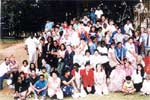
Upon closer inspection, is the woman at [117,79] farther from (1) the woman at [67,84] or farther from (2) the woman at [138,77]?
(1) the woman at [67,84]

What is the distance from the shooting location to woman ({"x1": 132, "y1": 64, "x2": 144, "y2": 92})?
43.3ft

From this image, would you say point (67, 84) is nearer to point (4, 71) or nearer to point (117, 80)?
point (117, 80)

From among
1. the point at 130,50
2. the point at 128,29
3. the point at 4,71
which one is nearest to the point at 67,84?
the point at 4,71

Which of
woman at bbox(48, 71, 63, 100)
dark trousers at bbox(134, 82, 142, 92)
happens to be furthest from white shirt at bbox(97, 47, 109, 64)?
woman at bbox(48, 71, 63, 100)

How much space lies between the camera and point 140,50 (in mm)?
14344

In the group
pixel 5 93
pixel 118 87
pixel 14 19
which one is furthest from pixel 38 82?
pixel 14 19

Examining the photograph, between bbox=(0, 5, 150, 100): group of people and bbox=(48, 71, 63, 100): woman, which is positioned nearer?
bbox=(48, 71, 63, 100): woman

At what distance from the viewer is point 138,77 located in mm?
13258

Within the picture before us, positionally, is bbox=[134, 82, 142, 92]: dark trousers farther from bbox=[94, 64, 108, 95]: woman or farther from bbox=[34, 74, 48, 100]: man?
bbox=[34, 74, 48, 100]: man

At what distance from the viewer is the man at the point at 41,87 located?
1276 centimetres

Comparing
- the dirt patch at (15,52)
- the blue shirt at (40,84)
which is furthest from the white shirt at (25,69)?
the dirt patch at (15,52)

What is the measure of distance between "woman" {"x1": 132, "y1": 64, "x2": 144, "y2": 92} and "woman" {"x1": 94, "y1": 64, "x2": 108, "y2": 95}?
80cm

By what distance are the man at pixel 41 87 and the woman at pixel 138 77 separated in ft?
7.87

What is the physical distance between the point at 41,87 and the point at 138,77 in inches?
104
